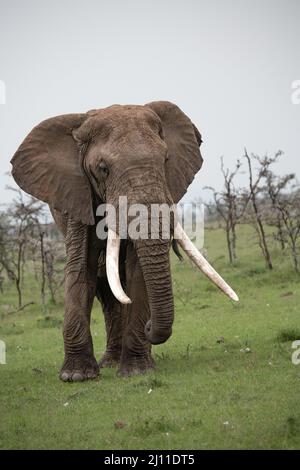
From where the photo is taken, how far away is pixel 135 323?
10398 millimetres

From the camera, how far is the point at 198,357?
37.5ft

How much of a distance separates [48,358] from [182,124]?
4511 mm

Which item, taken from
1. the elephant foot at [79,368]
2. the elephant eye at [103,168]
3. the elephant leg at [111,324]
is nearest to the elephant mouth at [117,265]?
the elephant eye at [103,168]

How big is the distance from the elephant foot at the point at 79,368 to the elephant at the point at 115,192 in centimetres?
1

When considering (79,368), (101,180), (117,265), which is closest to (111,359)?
(79,368)

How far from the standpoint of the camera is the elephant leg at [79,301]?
10453 mm

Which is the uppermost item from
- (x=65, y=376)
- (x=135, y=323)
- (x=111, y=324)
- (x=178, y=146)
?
(x=178, y=146)

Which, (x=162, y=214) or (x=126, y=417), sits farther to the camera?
(x=162, y=214)

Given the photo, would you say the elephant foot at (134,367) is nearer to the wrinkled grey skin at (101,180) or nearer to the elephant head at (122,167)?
the wrinkled grey skin at (101,180)

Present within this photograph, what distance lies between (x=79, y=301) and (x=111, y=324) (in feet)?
6.60

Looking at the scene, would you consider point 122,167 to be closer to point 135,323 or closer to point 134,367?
point 135,323

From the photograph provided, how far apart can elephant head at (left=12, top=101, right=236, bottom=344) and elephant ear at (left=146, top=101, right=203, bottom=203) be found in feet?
0.04
